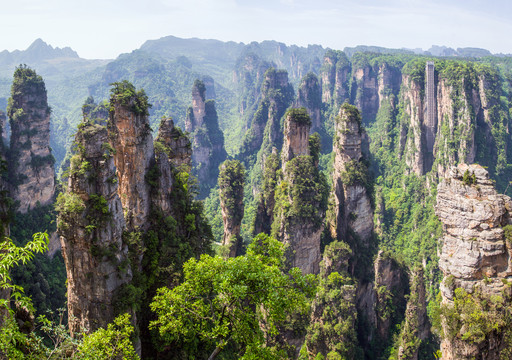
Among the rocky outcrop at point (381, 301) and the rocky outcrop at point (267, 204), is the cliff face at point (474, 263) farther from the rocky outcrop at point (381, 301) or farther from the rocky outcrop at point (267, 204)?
the rocky outcrop at point (267, 204)

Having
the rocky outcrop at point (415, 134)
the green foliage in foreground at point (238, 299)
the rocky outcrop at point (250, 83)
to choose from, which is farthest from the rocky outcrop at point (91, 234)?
the rocky outcrop at point (250, 83)

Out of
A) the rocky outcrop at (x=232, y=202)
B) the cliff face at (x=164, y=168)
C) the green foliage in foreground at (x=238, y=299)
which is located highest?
the cliff face at (x=164, y=168)

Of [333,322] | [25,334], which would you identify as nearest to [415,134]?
[333,322]

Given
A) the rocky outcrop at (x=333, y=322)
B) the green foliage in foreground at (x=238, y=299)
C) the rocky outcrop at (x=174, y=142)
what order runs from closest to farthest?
1. the green foliage in foreground at (x=238, y=299)
2. the rocky outcrop at (x=174, y=142)
3. the rocky outcrop at (x=333, y=322)

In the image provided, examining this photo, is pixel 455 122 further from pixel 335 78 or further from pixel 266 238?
pixel 335 78

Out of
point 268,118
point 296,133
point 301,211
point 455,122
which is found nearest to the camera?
point 301,211

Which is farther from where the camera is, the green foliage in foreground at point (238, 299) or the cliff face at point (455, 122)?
the cliff face at point (455, 122)

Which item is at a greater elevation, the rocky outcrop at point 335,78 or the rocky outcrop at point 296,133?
the rocky outcrop at point 335,78
